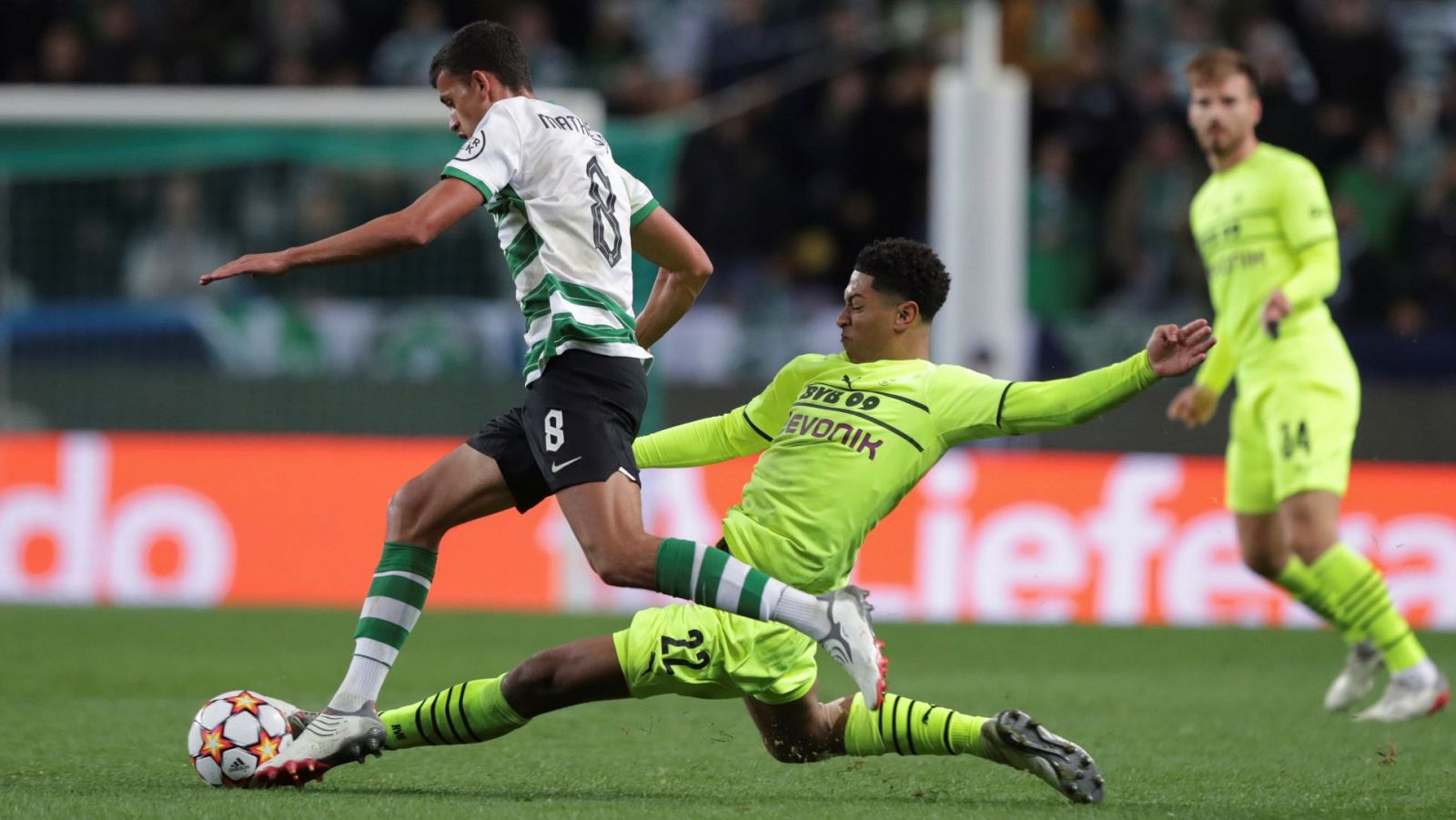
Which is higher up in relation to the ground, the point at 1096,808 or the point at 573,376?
the point at 573,376

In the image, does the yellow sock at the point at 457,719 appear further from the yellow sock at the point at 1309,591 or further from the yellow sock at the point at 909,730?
the yellow sock at the point at 1309,591

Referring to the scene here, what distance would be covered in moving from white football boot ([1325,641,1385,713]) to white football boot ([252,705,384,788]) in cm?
374

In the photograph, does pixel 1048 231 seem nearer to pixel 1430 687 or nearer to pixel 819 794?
pixel 1430 687

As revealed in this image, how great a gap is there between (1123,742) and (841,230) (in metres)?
7.57

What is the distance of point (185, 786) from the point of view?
489 centimetres

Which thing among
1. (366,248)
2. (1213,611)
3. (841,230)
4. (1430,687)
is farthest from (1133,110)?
(366,248)

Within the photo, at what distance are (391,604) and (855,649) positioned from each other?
49.3 inches

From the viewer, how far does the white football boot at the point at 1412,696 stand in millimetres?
6566

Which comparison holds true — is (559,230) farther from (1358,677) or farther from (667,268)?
(1358,677)

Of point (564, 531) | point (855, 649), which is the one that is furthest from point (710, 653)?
point (564, 531)

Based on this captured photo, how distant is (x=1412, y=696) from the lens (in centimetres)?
661

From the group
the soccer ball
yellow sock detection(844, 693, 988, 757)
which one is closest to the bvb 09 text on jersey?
yellow sock detection(844, 693, 988, 757)

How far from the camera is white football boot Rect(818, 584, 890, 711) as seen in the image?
14.6 ft

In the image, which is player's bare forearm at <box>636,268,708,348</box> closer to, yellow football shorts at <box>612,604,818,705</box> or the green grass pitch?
yellow football shorts at <box>612,604,818,705</box>
